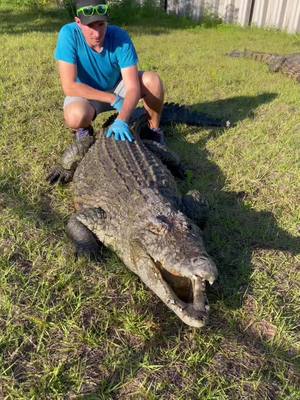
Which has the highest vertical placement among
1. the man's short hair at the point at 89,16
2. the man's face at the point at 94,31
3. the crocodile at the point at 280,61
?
the man's short hair at the point at 89,16

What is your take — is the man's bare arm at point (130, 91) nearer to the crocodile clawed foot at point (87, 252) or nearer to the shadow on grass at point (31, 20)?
the crocodile clawed foot at point (87, 252)

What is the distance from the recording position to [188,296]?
86.4 inches

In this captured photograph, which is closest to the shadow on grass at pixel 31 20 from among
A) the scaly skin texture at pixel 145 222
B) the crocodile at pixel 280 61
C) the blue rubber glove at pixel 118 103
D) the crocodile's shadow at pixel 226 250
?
the crocodile at pixel 280 61

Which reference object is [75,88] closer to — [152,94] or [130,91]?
[130,91]

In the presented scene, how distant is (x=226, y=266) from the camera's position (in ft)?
8.94

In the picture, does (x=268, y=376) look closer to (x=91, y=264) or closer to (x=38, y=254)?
(x=91, y=264)

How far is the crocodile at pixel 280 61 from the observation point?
6.87m

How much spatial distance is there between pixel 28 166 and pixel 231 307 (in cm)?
232

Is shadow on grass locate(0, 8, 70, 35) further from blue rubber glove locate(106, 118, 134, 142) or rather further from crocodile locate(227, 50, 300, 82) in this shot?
blue rubber glove locate(106, 118, 134, 142)

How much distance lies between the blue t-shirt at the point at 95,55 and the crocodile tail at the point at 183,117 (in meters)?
0.88

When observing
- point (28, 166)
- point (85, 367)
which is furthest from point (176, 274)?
Answer: point (28, 166)

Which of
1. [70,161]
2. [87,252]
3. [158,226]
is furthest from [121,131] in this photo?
[158,226]

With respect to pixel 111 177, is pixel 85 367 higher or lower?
lower

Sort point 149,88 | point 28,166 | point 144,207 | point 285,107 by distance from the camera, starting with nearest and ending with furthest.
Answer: point 144,207
point 28,166
point 149,88
point 285,107
